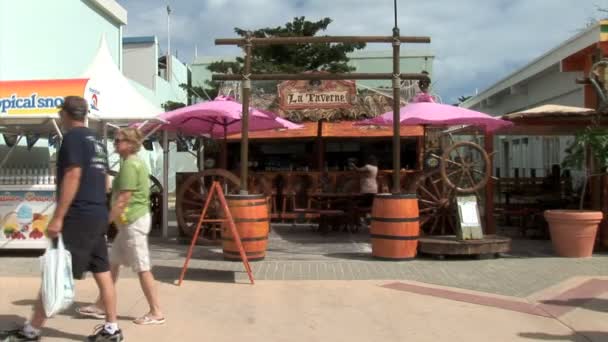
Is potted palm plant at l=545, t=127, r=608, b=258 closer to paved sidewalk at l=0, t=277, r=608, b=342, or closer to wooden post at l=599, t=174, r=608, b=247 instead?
wooden post at l=599, t=174, r=608, b=247

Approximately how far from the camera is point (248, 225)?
7473 millimetres

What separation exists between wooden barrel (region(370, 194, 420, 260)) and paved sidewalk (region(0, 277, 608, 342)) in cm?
140

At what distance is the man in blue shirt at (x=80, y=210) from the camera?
14.1 ft

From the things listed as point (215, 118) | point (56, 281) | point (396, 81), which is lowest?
point (56, 281)

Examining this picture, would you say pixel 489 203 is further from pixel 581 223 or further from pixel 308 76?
pixel 308 76

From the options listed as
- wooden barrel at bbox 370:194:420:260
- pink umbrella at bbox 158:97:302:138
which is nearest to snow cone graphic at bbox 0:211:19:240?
pink umbrella at bbox 158:97:302:138

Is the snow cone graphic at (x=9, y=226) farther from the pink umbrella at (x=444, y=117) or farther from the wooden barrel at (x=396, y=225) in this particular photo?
the pink umbrella at (x=444, y=117)

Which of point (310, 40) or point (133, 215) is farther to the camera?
point (310, 40)

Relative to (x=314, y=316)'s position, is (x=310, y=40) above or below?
above

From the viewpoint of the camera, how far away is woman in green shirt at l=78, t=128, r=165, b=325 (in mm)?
4941

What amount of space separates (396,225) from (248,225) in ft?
6.57

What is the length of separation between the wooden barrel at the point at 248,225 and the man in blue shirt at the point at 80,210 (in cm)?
295

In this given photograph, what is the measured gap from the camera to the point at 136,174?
16.3ft

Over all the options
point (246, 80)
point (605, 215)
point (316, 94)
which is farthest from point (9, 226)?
point (605, 215)
